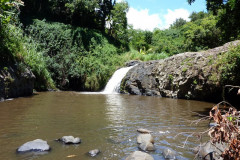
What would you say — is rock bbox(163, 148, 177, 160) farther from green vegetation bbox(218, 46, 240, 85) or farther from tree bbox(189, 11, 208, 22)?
tree bbox(189, 11, 208, 22)

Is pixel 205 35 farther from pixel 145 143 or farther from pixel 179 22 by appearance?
pixel 179 22

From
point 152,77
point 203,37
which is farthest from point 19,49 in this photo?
point 203,37

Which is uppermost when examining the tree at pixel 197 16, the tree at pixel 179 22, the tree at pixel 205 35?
the tree at pixel 179 22

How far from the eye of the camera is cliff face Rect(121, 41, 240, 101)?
41.3ft

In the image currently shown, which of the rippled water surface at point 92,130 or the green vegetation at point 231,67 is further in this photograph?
the green vegetation at point 231,67

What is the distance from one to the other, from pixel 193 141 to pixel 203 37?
2280 centimetres

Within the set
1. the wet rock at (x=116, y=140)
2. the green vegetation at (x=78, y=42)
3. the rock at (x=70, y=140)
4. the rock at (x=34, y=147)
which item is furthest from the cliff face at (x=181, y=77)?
the rock at (x=34, y=147)

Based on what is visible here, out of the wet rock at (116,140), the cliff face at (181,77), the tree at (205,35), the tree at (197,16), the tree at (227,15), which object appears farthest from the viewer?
the tree at (197,16)

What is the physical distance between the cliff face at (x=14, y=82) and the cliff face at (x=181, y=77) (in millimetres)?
7406

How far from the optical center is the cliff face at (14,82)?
441 inches

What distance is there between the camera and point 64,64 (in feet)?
64.9

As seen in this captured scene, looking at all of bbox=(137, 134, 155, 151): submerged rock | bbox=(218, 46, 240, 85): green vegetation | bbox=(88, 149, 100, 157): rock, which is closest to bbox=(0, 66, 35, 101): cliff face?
bbox=(88, 149, 100, 157): rock

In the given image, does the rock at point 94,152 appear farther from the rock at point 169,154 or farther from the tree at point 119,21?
the tree at point 119,21

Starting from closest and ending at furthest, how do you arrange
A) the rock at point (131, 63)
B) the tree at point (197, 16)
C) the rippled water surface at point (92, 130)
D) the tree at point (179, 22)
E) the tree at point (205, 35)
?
the rippled water surface at point (92, 130), the rock at point (131, 63), the tree at point (205, 35), the tree at point (197, 16), the tree at point (179, 22)
